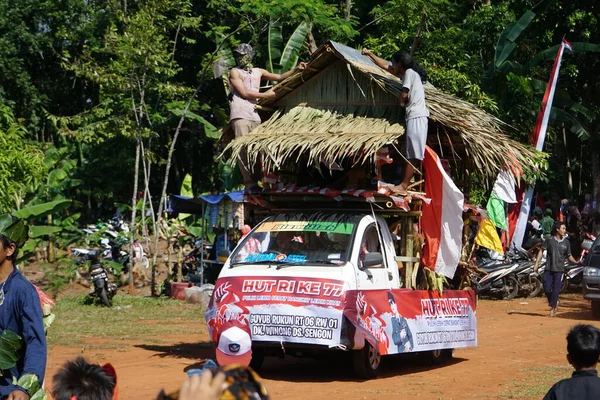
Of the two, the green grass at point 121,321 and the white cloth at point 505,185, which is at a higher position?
the white cloth at point 505,185

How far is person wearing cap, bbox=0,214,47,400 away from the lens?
211 inches

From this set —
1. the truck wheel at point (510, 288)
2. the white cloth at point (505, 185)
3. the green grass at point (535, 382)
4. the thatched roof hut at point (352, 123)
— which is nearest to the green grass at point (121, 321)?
the thatched roof hut at point (352, 123)

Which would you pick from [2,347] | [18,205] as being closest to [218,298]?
[2,347]

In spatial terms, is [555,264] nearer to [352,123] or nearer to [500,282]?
[500,282]

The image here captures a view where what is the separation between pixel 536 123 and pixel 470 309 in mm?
11839

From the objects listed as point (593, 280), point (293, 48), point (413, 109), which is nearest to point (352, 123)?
point (413, 109)

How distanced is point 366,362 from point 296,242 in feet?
5.35

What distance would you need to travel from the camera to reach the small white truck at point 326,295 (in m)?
10.4

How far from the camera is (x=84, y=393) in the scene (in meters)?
3.73

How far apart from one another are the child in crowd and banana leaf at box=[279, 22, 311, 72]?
712 inches

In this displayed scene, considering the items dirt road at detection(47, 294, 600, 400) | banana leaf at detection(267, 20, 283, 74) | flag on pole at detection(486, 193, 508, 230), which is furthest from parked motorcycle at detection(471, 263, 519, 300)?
banana leaf at detection(267, 20, 283, 74)

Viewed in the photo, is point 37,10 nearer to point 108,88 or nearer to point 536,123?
point 108,88

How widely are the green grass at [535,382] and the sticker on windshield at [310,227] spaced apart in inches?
101

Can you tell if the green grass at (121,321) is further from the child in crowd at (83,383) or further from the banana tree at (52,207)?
the child in crowd at (83,383)
